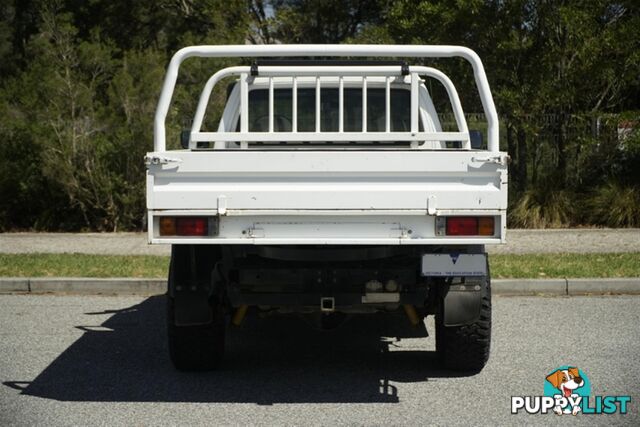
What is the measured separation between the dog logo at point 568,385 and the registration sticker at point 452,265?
3.24 feet

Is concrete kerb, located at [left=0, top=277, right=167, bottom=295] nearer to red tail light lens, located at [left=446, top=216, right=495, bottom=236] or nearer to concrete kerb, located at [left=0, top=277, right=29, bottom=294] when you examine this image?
concrete kerb, located at [left=0, top=277, right=29, bottom=294]

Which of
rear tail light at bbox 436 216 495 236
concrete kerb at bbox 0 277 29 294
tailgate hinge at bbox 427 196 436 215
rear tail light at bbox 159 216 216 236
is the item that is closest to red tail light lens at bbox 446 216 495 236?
rear tail light at bbox 436 216 495 236

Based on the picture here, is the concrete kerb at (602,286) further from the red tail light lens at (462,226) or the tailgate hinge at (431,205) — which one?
the tailgate hinge at (431,205)

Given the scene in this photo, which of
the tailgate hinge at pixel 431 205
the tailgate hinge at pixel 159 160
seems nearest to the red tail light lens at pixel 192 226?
the tailgate hinge at pixel 159 160

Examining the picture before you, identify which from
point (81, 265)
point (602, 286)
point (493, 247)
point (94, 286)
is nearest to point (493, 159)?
point (602, 286)

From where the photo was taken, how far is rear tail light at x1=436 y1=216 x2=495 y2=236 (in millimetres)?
5664

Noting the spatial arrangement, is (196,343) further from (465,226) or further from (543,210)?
(543,210)

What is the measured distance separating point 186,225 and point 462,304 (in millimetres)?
1803

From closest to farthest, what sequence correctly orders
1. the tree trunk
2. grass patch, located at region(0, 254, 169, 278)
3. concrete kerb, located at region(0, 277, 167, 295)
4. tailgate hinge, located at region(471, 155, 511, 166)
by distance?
tailgate hinge, located at region(471, 155, 511, 166) < concrete kerb, located at region(0, 277, 167, 295) < grass patch, located at region(0, 254, 169, 278) < the tree trunk

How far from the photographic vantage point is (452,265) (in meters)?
5.73

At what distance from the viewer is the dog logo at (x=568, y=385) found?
5.86 meters

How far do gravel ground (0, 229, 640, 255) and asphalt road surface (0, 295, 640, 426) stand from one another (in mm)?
2953

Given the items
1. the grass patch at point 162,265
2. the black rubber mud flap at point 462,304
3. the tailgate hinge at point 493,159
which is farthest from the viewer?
the grass patch at point 162,265

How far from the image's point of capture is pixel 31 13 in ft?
88.8
